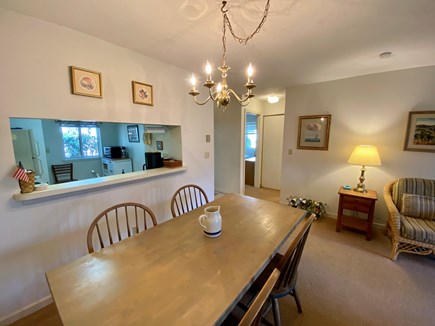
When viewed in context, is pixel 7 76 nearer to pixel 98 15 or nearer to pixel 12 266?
pixel 98 15

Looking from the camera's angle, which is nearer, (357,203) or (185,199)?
(185,199)

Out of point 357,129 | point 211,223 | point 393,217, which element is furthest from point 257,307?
point 357,129

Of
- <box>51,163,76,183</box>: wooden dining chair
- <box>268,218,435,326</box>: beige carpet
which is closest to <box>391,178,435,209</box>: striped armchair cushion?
<box>268,218,435,326</box>: beige carpet

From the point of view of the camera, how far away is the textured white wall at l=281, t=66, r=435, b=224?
253cm

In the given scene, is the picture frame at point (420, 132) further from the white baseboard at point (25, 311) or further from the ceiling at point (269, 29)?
the white baseboard at point (25, 311)

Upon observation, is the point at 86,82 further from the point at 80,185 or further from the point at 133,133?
the point at 133,133

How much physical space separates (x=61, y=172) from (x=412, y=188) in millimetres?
6056

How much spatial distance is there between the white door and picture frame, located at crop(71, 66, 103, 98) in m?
3.74

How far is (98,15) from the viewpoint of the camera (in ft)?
4.67

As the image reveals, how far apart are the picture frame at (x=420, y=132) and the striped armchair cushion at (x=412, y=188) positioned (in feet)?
1.37

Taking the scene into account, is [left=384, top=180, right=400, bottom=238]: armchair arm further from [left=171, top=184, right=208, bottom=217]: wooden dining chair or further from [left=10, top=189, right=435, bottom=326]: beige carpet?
[left=171, top=184, right=208, bottom=217]: wooden dining chair

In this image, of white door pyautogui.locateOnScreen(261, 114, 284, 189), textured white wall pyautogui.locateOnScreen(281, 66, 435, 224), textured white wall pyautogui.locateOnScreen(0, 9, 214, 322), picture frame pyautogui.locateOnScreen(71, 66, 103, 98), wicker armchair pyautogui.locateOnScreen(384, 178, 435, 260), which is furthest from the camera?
white door pyautogui.locateOnScreen(261, 114, 284, 189)

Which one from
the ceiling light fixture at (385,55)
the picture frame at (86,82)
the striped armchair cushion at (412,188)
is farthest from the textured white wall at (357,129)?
the picture frame at (86,82)

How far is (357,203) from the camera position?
262 cm
